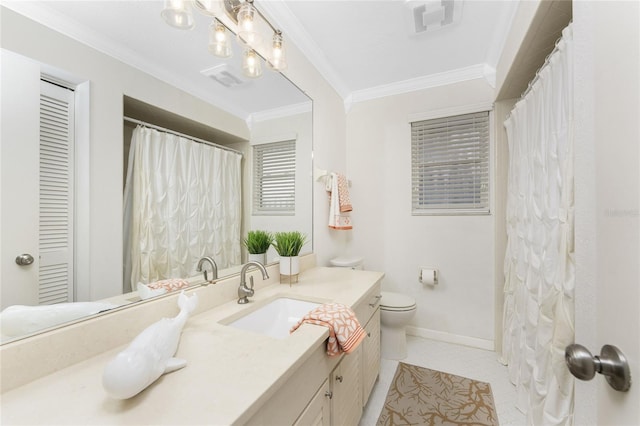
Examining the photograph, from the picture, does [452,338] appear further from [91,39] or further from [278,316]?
[91,39]

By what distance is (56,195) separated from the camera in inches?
29.4

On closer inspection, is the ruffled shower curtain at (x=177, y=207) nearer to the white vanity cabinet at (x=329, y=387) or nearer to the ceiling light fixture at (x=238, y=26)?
the ceiling light fixture at (x=238, y=26)

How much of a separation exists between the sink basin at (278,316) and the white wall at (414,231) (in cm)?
150

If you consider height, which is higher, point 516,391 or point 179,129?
point 179,129

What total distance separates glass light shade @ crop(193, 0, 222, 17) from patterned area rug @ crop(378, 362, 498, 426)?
7.67 ft

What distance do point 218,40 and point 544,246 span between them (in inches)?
76.2

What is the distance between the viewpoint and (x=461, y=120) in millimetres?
2400

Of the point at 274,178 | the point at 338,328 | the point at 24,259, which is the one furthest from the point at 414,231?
the point at 24,259

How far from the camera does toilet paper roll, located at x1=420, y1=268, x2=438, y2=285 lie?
240cm

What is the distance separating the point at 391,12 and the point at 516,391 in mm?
2686

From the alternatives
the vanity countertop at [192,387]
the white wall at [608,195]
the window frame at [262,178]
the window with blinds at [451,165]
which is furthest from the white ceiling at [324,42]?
the white wall at [608,195]

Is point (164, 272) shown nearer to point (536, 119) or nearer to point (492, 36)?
point (536, 119)

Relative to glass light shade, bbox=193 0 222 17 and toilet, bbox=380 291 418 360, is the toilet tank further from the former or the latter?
glass light shade, bbox=193 0 222 17

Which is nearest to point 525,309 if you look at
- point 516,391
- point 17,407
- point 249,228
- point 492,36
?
point 516,391
